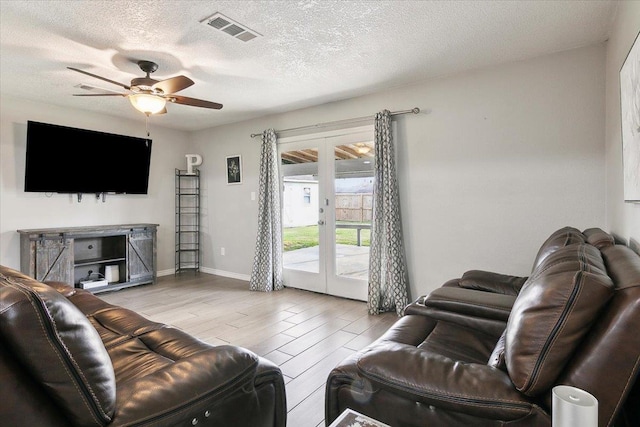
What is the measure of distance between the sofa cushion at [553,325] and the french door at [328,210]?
3001 mm

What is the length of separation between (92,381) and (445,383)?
983 mm

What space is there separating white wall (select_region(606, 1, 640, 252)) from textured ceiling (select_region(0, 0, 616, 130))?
10.0 inches

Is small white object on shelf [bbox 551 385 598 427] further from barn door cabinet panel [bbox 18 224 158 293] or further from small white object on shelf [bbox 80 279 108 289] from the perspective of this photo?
small white object on shelf [bbox 80 279 108 289]

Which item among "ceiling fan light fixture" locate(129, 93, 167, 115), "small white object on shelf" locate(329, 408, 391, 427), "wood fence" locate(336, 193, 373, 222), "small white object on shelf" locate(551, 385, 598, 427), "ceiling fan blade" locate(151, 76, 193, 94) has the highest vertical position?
"ceiling fan blade" locate(151, 76, 193, 94)

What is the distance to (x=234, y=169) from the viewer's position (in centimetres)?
536

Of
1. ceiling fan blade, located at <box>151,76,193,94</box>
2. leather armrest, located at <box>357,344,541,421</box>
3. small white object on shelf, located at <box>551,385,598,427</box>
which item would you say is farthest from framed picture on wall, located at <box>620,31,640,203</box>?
ceiling fan blade, located at <box>151,76,193,94</box>

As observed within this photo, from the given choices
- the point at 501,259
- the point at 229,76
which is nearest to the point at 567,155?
the point at 501,259

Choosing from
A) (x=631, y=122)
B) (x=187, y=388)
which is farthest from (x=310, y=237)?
(x=187, y=388)

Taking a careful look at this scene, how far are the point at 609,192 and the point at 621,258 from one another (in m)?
1.88

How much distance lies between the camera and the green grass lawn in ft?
13.4

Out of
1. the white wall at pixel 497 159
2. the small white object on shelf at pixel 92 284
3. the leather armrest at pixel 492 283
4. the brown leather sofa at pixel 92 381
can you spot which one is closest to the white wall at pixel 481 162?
the white wall at pixel 497 159

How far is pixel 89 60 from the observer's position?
3006 mm

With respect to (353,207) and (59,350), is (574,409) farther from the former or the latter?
(353,207)

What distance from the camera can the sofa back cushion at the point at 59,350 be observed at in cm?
73
